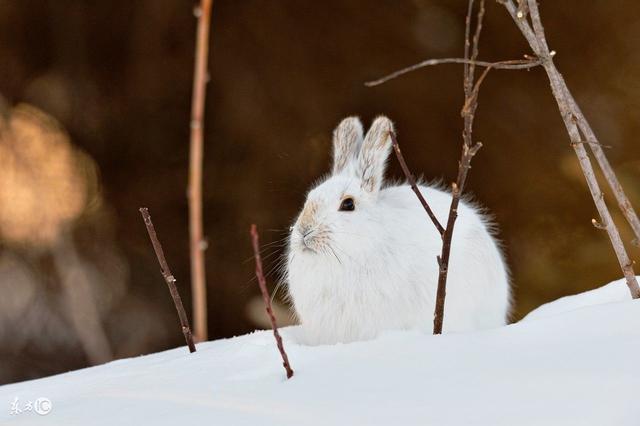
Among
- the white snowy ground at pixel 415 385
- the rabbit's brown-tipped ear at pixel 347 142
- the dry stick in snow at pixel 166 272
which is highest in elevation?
the rabbit's brown-tipped ear at pixel 347 142

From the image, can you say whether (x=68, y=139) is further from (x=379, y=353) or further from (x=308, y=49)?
(x=379, y=353)

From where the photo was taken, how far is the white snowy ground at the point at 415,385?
751mm

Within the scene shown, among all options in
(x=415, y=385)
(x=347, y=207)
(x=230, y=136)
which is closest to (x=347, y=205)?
(x=347, y=207)

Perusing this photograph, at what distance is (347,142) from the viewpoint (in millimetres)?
1542

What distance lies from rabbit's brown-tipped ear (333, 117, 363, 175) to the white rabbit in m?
0.04

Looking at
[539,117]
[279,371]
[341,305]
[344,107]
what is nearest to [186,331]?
[341,305]

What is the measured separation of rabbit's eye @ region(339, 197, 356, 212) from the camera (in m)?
1.40

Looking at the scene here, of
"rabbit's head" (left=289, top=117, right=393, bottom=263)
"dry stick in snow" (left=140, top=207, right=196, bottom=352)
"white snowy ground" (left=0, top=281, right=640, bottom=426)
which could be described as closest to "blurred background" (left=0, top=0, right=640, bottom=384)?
"rabbit's head" (left=289, top=117, right=393, bottom=263)

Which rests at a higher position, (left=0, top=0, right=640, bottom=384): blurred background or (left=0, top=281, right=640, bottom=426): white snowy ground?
(left=0, top=0, right=640, bottom=384): blurred background

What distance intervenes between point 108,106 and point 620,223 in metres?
1.44

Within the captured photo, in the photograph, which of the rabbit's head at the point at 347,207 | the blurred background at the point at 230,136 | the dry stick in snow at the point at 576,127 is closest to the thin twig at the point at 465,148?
the dry stick in snow at the point at 576,127

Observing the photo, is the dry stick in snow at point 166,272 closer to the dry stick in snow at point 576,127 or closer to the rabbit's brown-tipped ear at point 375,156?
the rabbit's brown-tipped ear at point 375,156

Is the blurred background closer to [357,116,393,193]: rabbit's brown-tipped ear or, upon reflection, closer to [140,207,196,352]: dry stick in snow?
[357,116,393,193]: rabbit's brown-tipped ear

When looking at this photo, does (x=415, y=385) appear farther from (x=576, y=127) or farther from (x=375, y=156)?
(x=375, y=156)
